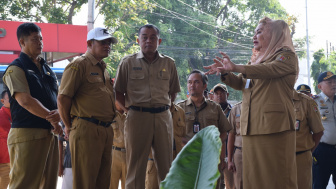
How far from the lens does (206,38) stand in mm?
31219

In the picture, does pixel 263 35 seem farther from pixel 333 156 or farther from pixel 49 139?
pixel 333 156

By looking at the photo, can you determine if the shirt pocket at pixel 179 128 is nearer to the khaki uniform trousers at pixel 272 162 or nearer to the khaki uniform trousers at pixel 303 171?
the khaki uniform trousers at pixel 303 171

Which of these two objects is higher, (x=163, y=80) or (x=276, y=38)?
(x=276, y=38)

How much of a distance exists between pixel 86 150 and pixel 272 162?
1.70m

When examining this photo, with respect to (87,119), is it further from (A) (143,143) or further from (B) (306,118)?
(B) (306,118)

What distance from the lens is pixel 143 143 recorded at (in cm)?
442

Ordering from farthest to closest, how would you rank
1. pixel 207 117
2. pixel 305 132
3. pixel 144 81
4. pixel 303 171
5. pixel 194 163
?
pixel 207 117 → pixel 305 132 → pixel 303 171 → pixel 144 81 → pixel 194 163

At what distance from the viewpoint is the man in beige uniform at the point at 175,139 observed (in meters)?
5.50

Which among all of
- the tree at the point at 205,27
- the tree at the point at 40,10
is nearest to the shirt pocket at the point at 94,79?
the tree at the point at 40,10

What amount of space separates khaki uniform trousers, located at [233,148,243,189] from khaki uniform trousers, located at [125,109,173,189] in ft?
5.46

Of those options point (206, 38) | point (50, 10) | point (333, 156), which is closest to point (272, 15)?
point (206, 38)

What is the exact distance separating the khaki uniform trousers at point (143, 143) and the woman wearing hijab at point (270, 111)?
0.95 metres

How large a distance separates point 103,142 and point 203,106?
201cm

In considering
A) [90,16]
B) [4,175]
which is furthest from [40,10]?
[4,175]
